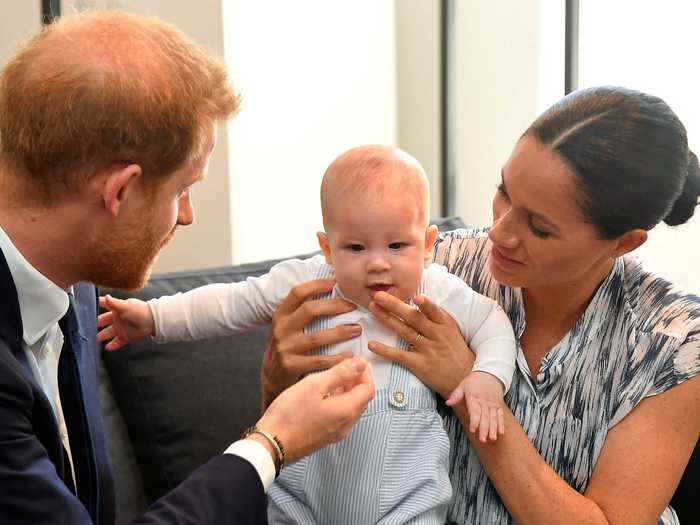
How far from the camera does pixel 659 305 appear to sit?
1689mm

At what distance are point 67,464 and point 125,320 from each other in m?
0.40

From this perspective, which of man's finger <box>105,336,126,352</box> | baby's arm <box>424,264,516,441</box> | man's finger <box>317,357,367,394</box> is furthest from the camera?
man's finger <box>105,336,126,352</box>

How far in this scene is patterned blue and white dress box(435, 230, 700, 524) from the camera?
1620mm

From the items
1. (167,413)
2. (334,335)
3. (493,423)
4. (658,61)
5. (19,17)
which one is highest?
(19,17)

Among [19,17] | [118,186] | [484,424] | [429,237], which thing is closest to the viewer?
[118,186]

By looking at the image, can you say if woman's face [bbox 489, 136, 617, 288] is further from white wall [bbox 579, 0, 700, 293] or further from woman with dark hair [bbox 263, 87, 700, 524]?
white wall [bbox 579, 0, 700, 293]

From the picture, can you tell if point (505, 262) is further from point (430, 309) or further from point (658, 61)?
point (658, 61)

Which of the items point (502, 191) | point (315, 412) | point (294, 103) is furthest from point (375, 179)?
point (294, 103)

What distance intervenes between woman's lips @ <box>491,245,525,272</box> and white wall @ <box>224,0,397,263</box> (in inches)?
79.0

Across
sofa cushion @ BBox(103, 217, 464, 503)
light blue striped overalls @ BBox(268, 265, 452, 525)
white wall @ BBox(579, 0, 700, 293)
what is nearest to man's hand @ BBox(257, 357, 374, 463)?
light blue striped overalls @ BBox(268, 265, 452, 525)

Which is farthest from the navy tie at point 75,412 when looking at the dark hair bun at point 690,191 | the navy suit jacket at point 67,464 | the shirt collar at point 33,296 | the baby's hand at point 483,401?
the dark hair bun at point 690,191

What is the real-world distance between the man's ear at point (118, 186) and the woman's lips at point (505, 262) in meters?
0.67

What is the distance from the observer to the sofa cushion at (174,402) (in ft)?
6.59

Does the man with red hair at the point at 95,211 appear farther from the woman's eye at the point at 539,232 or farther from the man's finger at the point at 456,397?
the woman's eye at the point at 539,232
